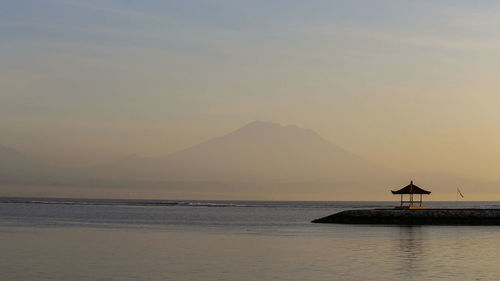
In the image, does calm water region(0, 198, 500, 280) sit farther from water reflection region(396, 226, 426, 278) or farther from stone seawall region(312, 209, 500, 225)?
stone seawall region(312, 209, 500, 225)

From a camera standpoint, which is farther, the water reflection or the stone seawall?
the stone seawall

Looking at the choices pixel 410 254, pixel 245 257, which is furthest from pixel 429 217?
pixel 245 257

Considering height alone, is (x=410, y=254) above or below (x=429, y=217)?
below

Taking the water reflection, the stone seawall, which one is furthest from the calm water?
the stone seawall

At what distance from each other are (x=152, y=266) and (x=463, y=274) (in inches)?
577

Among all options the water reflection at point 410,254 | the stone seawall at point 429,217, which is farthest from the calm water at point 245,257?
the stone seawall at point 429,217

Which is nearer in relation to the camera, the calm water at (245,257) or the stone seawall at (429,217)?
the calm water at (245,257)

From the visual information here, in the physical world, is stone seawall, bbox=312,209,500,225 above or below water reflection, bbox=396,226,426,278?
above

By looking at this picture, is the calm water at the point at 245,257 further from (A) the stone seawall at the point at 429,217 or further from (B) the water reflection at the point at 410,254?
(A) the stone seawall at the point at 429,217

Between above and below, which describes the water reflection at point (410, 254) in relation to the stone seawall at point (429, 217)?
below

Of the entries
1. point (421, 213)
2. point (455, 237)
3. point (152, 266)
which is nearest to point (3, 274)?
point (152, 266)

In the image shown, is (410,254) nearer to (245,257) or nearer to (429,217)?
(245,257)

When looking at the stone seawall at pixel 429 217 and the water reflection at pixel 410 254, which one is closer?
the water reflection at pixel 410 254

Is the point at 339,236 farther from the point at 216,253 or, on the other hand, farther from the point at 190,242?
the point at 216,253
